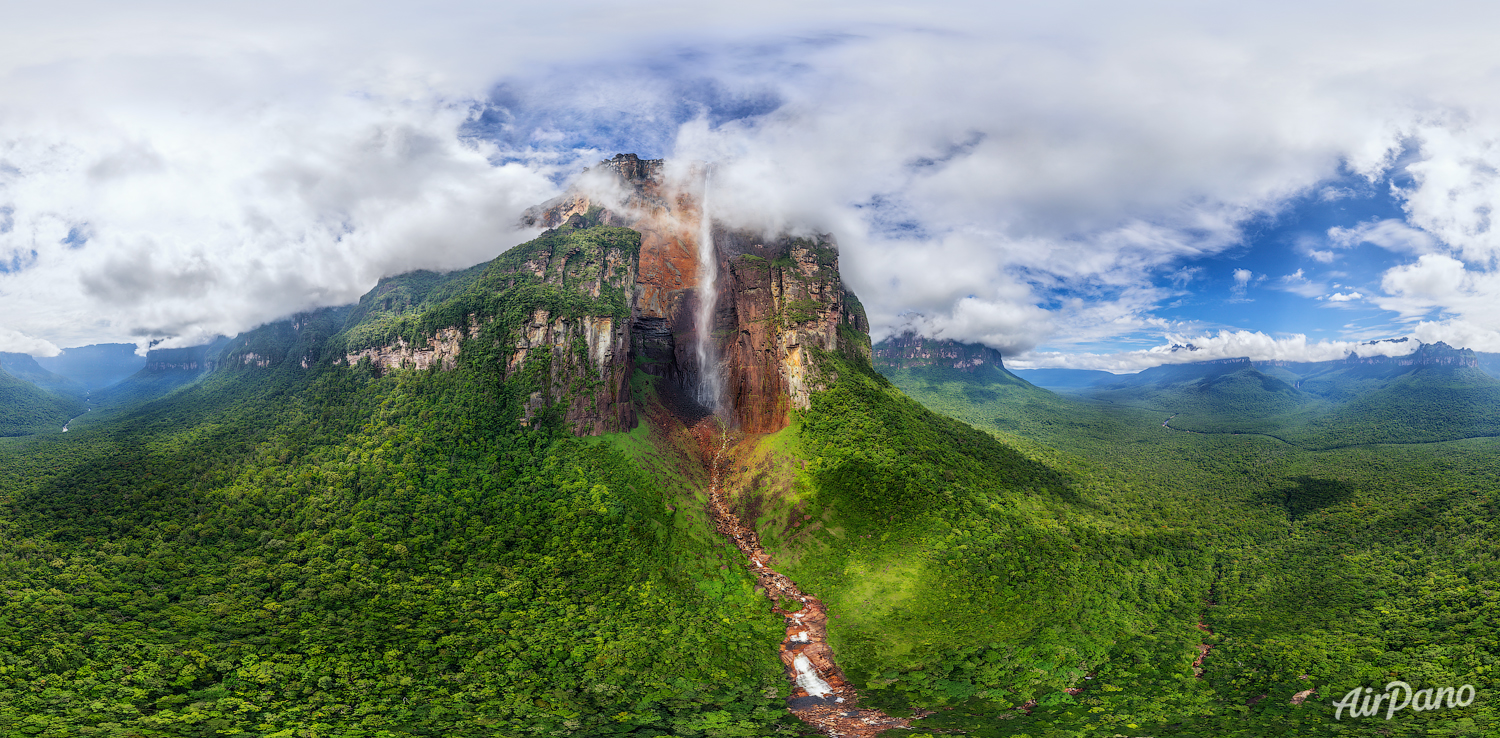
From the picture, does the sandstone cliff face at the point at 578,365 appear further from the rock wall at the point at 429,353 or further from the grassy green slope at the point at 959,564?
the grassy green slope at the point at 959,564

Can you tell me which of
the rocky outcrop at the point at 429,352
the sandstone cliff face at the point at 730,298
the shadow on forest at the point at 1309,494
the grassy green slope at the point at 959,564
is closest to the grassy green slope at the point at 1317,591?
the shadow on forest at the point at 1309,494

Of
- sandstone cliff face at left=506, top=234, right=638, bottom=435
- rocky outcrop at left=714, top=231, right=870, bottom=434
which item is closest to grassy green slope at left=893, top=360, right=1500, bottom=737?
rocky outcrop at left=714, top=231, right=870, bottom=434

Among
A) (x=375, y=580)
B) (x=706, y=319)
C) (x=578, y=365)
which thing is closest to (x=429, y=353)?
(x=578, y=365)

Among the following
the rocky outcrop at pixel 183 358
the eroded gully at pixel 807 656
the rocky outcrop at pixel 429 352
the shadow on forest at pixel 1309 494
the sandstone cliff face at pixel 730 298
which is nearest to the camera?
the eroded gully at pixel 807 656

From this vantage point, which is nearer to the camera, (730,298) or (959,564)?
(959,564)

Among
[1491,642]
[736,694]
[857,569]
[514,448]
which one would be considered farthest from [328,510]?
[1491,642]

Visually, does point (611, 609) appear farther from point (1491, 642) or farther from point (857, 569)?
point (1491, 642)

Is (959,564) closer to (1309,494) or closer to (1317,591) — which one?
(1317,591)
